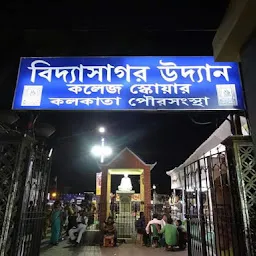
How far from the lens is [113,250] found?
10.3 meters

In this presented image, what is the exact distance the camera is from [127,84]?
4.54m

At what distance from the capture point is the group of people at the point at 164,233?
10273 mm

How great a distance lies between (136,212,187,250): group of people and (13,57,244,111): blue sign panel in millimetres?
7542

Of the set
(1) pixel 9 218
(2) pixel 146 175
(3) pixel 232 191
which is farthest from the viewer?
(2) pixel 146 175

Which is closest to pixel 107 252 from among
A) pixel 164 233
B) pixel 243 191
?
pixel 164 233

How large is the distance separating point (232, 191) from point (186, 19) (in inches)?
119

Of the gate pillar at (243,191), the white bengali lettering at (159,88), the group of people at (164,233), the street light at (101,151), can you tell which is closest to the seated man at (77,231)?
the group of people at (164,233)

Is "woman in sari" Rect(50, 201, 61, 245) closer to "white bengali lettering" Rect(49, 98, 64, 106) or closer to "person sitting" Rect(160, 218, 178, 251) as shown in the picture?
"person sitting" Rect(160, 218, 178, 251)

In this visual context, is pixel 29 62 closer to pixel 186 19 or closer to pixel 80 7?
pixel 80 7

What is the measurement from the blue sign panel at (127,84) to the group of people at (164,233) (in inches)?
297

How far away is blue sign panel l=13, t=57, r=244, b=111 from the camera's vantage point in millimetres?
4348

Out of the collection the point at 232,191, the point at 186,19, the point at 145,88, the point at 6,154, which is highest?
the point at 186,19

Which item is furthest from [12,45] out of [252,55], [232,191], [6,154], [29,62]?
[232,191]

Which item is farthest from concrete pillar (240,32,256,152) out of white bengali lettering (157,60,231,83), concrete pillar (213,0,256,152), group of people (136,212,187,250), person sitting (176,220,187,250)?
person sitting (176,220,187,250)
